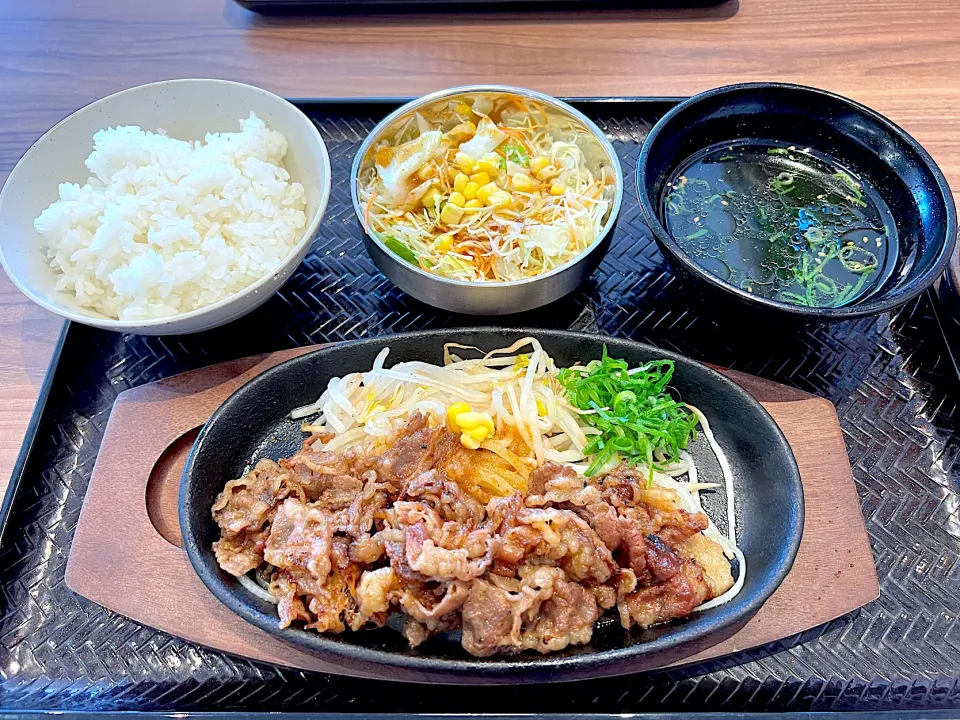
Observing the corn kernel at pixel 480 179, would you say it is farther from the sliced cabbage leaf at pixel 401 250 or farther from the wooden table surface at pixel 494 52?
the wooden table surface at pixel 494 52

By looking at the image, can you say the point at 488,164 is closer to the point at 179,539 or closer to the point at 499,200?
the point at 499,200

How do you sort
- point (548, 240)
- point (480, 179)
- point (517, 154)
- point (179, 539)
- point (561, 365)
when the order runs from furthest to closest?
point (517, 154), point (480, 179), point (548, 240), point (561, 365), point (179, 539)

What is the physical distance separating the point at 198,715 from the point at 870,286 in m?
3.01

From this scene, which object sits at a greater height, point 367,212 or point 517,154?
point 517,154

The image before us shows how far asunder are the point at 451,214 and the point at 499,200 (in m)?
0.22

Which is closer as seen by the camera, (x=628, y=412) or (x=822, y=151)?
(x=628, y=412)

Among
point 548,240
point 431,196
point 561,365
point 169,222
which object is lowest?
point 169,222

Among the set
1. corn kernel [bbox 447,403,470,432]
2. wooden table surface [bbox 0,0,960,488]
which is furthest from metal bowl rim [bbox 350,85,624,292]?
wooden table surface [bbox 0,0,960,488]

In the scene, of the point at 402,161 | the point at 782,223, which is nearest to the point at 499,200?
the point at 402,161

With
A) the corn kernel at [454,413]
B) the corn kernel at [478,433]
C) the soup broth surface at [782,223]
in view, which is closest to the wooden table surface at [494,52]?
the soup broth surface at [782,223]

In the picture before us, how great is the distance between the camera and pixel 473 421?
2.46m

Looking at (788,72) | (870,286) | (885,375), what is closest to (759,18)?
(788,72)

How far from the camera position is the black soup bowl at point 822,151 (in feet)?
8.57

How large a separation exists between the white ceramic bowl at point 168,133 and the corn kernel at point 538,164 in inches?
36.0
